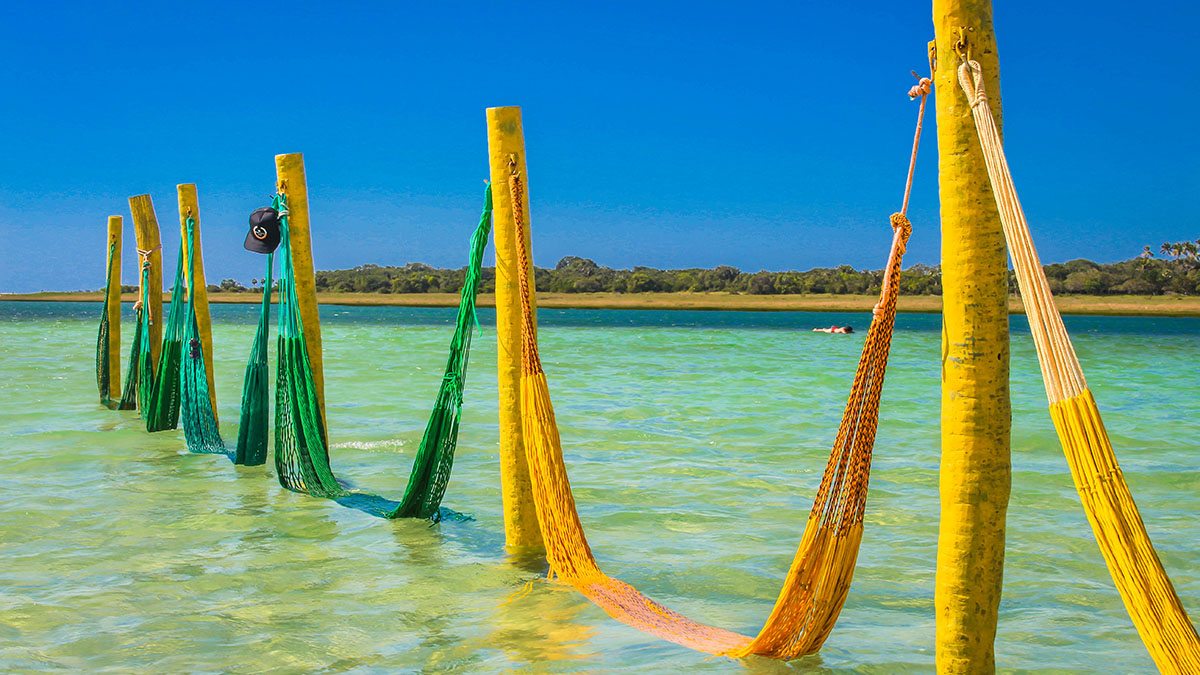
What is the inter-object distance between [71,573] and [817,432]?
844 centimetres

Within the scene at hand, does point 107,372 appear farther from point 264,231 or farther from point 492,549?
point 492,549

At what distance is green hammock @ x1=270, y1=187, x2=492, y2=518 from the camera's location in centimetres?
638

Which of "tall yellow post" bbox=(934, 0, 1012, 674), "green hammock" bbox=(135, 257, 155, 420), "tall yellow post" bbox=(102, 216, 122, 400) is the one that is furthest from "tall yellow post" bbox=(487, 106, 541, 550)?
"tall yellow post" bbox=(102, 216, 122, 400)

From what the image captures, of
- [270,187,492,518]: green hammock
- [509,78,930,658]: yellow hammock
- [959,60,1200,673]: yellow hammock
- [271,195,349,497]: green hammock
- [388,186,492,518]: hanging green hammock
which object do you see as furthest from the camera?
[271,195,349,497]: green hammock

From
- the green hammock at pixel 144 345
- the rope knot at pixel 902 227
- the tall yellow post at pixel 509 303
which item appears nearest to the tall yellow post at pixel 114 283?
the green hammock at pixel 144 345

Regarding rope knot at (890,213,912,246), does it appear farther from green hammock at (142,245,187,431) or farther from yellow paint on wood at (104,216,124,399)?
yellow paint on wood at (104,216,124,399)

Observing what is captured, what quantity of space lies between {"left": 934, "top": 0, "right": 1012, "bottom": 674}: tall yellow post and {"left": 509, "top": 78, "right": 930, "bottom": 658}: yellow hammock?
8.5 inches

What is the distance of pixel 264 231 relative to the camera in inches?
295

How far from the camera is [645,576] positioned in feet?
20.4

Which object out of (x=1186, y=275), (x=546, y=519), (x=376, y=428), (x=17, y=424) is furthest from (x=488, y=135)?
(x=1186, y=275)

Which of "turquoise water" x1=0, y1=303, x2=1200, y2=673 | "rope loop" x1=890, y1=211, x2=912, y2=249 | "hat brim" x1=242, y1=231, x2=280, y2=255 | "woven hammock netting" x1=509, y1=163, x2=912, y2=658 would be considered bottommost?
"turquoise water" x1=0, y1=303, x2=1200, y2=673

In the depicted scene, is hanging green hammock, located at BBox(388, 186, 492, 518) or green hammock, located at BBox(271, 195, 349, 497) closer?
hanging green hammock, located at BBox(388, 186, 492, 518)

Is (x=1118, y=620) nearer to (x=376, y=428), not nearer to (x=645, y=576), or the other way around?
(x=645, y=576)

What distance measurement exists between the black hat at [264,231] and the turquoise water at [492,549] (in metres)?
1.83
